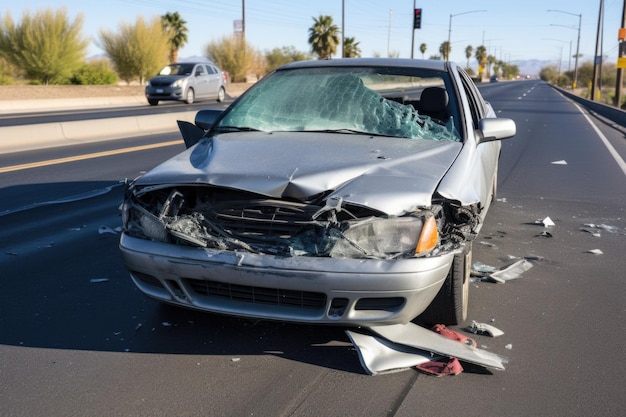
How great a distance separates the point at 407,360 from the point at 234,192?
127cm

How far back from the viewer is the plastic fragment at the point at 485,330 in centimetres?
396

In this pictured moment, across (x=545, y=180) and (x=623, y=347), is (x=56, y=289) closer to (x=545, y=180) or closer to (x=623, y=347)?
(x=623, y=347)

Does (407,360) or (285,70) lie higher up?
(285,70)

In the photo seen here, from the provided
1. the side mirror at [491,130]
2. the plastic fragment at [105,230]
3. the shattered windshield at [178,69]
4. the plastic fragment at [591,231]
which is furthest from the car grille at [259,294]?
the shattered windshield at [178,69]

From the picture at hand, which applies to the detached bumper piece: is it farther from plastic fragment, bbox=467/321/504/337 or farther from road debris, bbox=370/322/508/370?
plastic fragment, bbox=467/321/504/337

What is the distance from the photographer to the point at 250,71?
207ft

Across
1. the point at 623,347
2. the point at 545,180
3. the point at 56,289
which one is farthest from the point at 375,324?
the point at 545,180

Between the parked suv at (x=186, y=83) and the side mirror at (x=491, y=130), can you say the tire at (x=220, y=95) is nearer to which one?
the parked suv at (x=186, y=83)

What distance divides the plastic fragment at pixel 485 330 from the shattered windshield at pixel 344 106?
1317 millimetres

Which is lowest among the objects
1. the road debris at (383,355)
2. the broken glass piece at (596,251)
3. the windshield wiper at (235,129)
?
the broken glass piece at (596,251)

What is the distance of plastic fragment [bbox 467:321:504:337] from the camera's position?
13.0 ft

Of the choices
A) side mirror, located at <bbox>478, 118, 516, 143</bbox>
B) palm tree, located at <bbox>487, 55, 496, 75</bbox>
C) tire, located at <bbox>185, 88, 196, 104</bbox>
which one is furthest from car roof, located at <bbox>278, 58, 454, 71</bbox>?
palm tree, located at <bbox>487, 55, 496, 75</bbox>

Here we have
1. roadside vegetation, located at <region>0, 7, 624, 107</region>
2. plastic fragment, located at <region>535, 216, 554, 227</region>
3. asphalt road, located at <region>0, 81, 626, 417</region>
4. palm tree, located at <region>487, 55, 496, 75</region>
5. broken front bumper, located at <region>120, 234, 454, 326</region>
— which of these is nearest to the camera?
asphalt road, located at <region>0, 81, 626, 417</region>

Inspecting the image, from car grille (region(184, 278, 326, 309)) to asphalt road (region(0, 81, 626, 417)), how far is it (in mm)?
345
